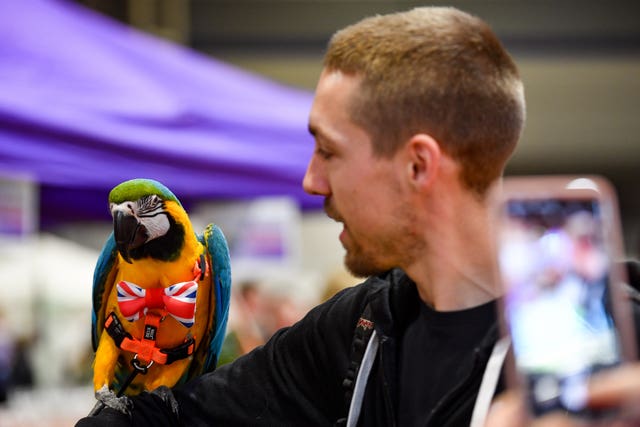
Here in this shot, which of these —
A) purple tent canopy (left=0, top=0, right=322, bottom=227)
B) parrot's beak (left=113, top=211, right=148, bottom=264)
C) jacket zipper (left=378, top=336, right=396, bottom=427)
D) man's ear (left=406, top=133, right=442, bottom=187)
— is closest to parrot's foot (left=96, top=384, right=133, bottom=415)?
parrot's beak (left=113, top=211, right=148, bottom=264)

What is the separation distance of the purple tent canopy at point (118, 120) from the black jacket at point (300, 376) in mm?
1059

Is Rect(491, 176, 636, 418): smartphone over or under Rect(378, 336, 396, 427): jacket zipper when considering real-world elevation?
over

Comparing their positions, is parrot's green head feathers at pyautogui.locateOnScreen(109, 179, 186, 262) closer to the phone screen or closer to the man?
the man

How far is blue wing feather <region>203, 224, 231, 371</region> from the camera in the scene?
31.0 inches

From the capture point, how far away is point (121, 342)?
2.40 feet

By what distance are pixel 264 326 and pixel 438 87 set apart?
6.06 ft

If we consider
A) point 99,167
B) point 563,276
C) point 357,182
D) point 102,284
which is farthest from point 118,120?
point 563,276

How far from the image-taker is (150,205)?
2.42 ft

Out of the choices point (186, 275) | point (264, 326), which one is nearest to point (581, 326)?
point (186, 275)

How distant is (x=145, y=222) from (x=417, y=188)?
0.25 m

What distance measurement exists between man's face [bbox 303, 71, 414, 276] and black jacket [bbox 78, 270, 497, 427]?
83mm

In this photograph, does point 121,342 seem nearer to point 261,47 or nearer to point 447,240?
point 447,240

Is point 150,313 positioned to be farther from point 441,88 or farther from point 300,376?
point 441,88

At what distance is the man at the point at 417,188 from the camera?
67cm
